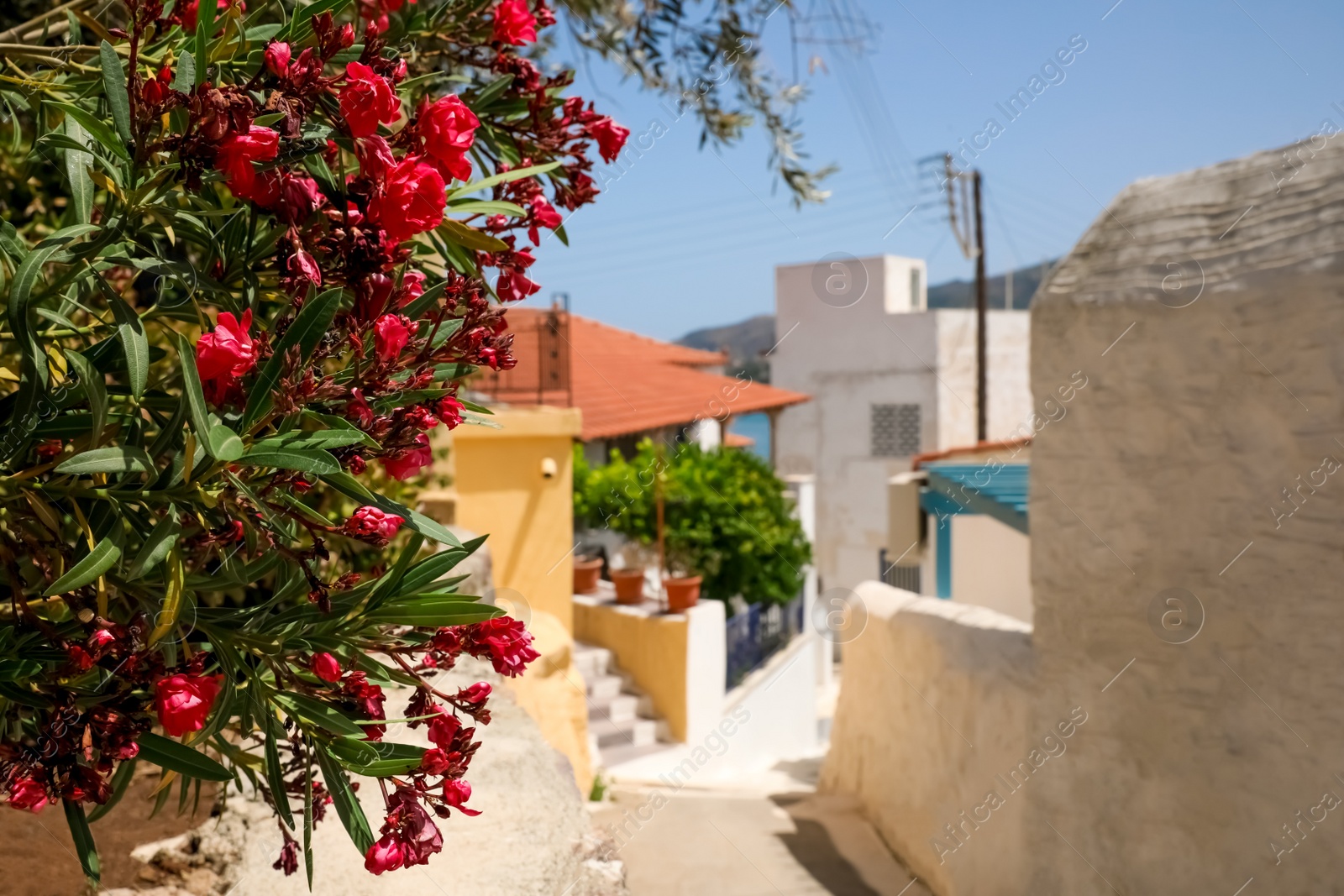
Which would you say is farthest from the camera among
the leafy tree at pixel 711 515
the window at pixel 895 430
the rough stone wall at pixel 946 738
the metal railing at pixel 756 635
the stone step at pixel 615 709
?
the window at pixel 895 430

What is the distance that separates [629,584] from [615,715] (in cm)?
161

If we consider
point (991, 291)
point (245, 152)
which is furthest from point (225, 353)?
point (991, 291)

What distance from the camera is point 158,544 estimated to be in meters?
1.12

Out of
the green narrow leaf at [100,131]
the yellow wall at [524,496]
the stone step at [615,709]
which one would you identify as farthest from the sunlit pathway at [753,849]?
the green narrow leaf at [100,131]

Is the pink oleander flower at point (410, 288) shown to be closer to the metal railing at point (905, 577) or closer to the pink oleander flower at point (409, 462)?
the pink oleander flower at point (409, 462)

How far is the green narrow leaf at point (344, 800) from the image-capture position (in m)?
1.30

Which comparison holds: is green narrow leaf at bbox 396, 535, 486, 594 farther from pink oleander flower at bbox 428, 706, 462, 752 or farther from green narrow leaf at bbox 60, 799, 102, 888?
green narrow leaf at bbox 60, 799, 102, 888

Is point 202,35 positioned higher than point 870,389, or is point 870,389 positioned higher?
point 870,389

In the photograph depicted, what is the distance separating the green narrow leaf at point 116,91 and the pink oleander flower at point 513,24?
2.29ft

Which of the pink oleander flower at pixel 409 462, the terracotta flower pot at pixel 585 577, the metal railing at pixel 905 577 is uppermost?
the pink oleander flower at pixel 409 462

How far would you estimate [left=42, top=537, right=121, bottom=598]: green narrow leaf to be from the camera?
110 cm

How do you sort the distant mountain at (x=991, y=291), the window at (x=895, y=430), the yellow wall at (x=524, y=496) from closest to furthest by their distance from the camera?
the yellow wall at (x=524, y=496) < the window at (x=895, y=430) < the distant mountain at (x=991, y=291)

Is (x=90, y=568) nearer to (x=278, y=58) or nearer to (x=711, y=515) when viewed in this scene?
(x=278, y=58)

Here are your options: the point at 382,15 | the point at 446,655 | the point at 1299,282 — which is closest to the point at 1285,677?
the point at 1299,282
